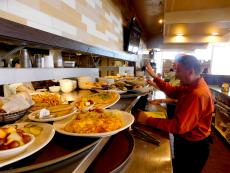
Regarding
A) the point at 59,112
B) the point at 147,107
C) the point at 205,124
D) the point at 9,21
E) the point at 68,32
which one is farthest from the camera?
the point at 147,107

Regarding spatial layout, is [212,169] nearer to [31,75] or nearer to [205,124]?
[205,124]

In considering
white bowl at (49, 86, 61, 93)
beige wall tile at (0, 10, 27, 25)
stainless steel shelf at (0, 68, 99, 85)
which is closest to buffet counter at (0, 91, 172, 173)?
stainless steel shelf at (0, 68, 99, 85)

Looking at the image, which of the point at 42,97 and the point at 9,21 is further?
the point at 42,97

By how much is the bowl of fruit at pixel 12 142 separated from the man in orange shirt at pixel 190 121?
1174 millimetres

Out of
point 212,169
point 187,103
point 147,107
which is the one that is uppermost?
point 187,103

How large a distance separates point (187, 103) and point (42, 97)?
121cm

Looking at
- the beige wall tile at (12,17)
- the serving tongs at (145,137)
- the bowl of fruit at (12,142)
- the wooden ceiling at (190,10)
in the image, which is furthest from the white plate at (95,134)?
the wooden ceiling at (190,10)

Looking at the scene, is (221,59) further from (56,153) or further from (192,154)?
(56,153)

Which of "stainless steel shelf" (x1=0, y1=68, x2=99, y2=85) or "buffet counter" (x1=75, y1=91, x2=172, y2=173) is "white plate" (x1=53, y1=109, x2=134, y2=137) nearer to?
"buffet counter" (x1=75, y1=91, x2=172, y2=173)

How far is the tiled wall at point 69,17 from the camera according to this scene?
1248 mm

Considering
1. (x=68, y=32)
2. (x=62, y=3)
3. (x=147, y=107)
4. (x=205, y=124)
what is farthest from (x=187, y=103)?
(x=62, y=3)

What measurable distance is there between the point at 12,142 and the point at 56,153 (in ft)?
0.47

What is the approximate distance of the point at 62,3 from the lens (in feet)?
5.77

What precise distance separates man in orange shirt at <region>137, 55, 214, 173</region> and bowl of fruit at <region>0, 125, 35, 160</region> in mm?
1174
